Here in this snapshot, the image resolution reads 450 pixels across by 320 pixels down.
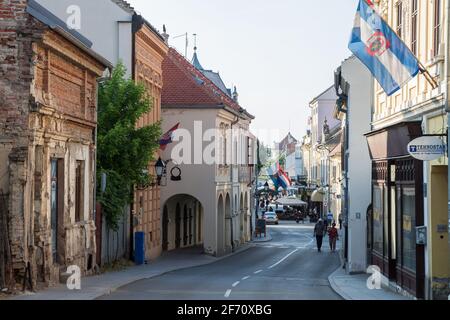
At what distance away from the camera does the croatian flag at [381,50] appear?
19859mm

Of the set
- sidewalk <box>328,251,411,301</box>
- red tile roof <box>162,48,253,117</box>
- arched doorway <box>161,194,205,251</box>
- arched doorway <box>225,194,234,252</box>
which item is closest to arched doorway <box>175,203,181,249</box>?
arched doorway <box>161,194,205,251</box>

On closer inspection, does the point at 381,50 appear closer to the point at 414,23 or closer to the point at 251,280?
the point at 414,23

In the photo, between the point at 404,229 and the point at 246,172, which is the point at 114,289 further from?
the point at 246,172

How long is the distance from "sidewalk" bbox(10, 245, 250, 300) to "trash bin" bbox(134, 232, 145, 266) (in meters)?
0.43

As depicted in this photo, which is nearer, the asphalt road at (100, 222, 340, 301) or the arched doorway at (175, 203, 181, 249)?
the asphalt road at (100, 222, 340, 301)

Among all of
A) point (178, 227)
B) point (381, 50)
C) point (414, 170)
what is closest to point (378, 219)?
point (414, 170)

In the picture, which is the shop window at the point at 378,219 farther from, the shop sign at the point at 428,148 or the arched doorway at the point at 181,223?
the arched doorway at the point at 181,223

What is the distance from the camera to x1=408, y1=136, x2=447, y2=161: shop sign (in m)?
17.5

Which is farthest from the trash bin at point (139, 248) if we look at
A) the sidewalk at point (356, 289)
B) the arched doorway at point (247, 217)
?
the arched doorway at point (247, 217)

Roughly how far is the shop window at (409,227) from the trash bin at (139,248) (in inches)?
511

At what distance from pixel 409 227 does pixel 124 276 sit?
8989mm

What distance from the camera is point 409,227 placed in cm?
2325

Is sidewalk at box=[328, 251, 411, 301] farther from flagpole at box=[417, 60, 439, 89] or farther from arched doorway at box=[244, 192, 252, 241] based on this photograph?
arched doorway at box=[244, 192, 252, 241]
